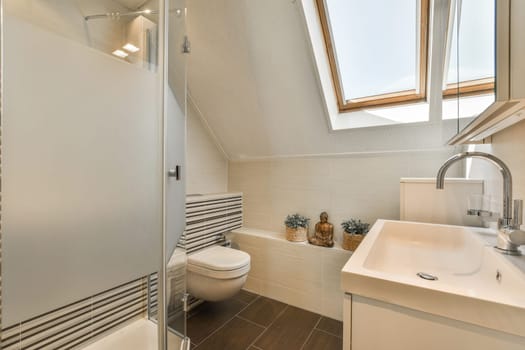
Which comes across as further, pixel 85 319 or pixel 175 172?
pixel 85 319

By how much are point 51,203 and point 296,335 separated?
1619mm

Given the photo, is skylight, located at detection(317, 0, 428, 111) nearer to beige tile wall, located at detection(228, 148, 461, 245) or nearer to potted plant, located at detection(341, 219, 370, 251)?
beige tile wall, located at detection(228, 148, 461, 245)

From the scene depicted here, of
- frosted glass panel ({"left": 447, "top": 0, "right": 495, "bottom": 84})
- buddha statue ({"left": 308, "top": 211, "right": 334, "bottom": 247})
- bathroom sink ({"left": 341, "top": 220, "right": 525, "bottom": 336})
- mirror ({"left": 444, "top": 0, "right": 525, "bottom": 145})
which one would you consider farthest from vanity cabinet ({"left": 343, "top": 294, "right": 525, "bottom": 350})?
buddha statue ({"left": 308, "top": 211, "right": 334, "bottom": 247})

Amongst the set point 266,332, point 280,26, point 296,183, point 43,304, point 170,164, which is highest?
point 280,26

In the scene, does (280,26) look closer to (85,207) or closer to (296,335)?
(85,207)

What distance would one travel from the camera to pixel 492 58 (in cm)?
58

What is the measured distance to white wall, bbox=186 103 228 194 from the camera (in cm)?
210

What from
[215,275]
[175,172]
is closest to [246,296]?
[215,275]

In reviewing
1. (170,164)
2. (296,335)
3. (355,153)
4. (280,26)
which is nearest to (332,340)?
(296,335)

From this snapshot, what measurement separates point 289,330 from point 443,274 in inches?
45.2

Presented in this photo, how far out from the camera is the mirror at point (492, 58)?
49cm

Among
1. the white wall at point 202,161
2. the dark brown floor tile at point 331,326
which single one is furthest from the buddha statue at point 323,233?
the white wall at point 202,161

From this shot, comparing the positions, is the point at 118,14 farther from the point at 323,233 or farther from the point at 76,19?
the point at 323,233

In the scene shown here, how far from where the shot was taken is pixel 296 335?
157 centimetres
